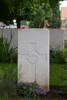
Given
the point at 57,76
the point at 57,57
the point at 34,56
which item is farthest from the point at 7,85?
the point at 57,57

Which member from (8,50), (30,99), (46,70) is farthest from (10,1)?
(30,99)

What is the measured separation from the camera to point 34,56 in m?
7.18

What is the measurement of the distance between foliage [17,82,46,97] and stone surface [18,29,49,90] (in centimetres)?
28

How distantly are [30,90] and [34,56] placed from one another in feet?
2.81

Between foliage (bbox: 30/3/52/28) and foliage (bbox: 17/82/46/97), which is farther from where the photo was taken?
foliage (bbox: 30/3/52/28)

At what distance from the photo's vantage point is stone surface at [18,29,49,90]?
7137 millimetres

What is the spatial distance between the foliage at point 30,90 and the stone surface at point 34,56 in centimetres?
28

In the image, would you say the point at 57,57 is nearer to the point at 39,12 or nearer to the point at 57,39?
the point at 57,39

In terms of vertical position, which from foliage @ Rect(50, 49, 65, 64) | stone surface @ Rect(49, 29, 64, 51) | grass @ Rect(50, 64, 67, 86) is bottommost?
grass @ Rect(50, 64, 67, 86)

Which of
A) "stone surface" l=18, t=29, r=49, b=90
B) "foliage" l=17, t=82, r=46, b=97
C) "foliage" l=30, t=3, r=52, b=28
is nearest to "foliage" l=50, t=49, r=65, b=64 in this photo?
"foliage" l=30, t=3, r=52, b=28

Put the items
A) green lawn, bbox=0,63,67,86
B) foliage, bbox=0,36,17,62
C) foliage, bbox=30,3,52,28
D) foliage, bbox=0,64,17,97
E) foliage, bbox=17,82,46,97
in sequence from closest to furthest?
1. foliage, bbox=0,64,17,97
2. foliage, bbox=17,82,46,97
3. green lawn, bbox=0,63,67,86
4. foliage, bbox=0,36,17,62
5. foliage, bbox=30,3,52,28

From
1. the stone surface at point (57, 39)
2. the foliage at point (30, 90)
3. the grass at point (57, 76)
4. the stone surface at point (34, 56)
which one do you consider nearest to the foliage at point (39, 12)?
the stone surface at point (57, 39)

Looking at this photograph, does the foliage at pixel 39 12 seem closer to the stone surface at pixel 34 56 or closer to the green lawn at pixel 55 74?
the green lawn at pixel 55 74

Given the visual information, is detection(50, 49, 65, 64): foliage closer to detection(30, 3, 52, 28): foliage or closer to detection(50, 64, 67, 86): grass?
detection(50, 64, 67, 86): grass
